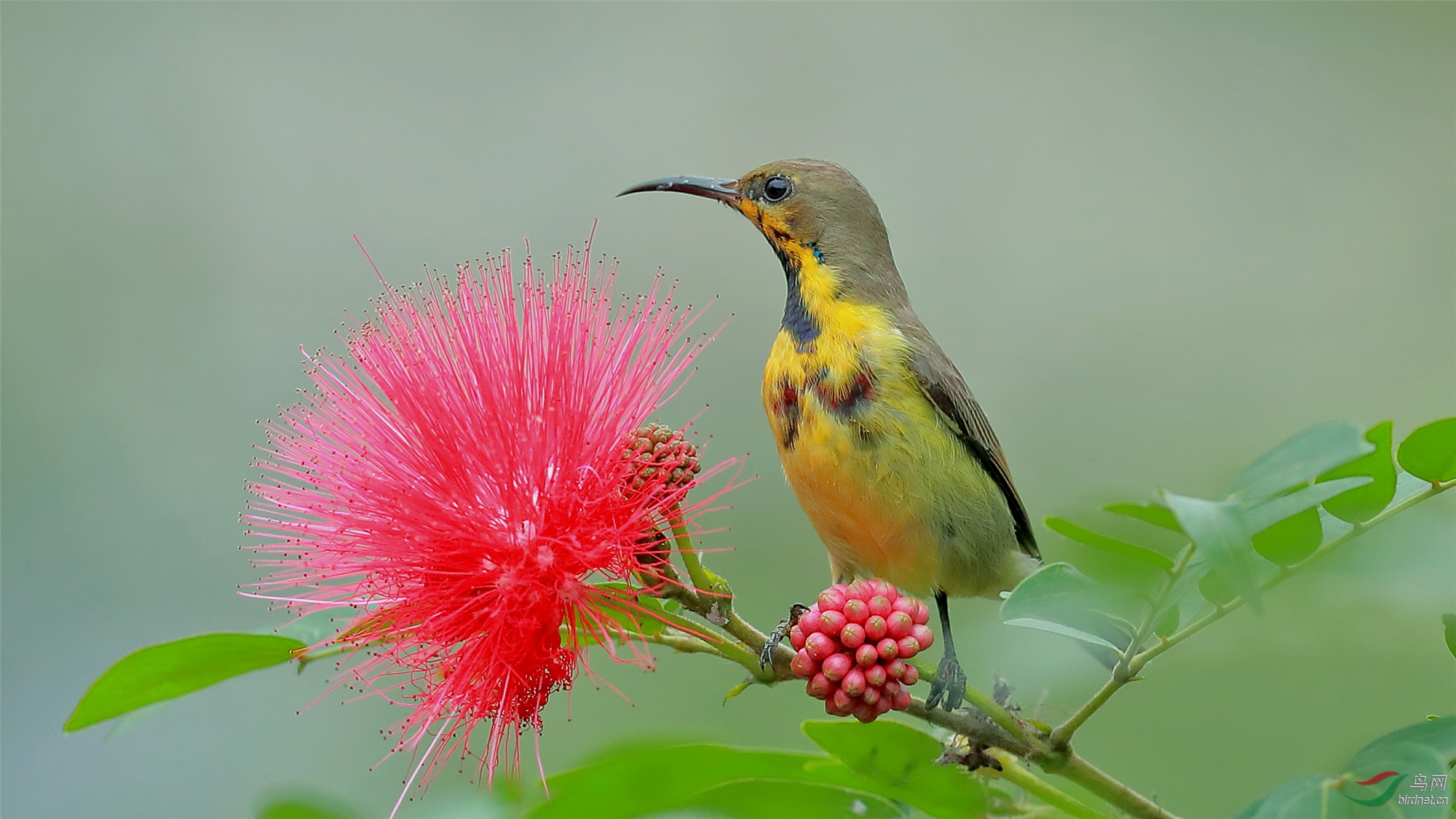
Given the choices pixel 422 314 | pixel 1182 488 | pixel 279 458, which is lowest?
pixel 1182 488

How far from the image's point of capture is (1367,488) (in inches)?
62.8

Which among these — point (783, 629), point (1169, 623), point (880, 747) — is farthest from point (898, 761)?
point (1169, 623)

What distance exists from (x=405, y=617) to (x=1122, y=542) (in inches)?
42.5

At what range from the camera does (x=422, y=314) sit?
1955 mm

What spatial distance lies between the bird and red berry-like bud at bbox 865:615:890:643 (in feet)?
2.23

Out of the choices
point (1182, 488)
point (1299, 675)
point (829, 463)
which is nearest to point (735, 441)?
point (1182, 488)

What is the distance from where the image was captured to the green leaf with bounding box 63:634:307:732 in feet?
6.36

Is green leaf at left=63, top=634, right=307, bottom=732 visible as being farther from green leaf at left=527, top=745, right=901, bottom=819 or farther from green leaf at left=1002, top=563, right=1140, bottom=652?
green leaf at left=1002, top=563, right=1140, bottom=652

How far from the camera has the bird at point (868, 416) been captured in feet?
8.81

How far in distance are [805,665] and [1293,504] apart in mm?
754

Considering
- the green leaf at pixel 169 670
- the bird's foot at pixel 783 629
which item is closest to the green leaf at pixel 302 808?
the green leaf at pixel 169 670

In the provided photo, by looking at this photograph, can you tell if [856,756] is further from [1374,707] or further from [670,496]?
[1374,707]

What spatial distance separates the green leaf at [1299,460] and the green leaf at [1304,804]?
1.22 feet

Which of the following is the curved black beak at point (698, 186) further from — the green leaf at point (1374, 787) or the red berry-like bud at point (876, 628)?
the green leaf at point (1374, 787)
